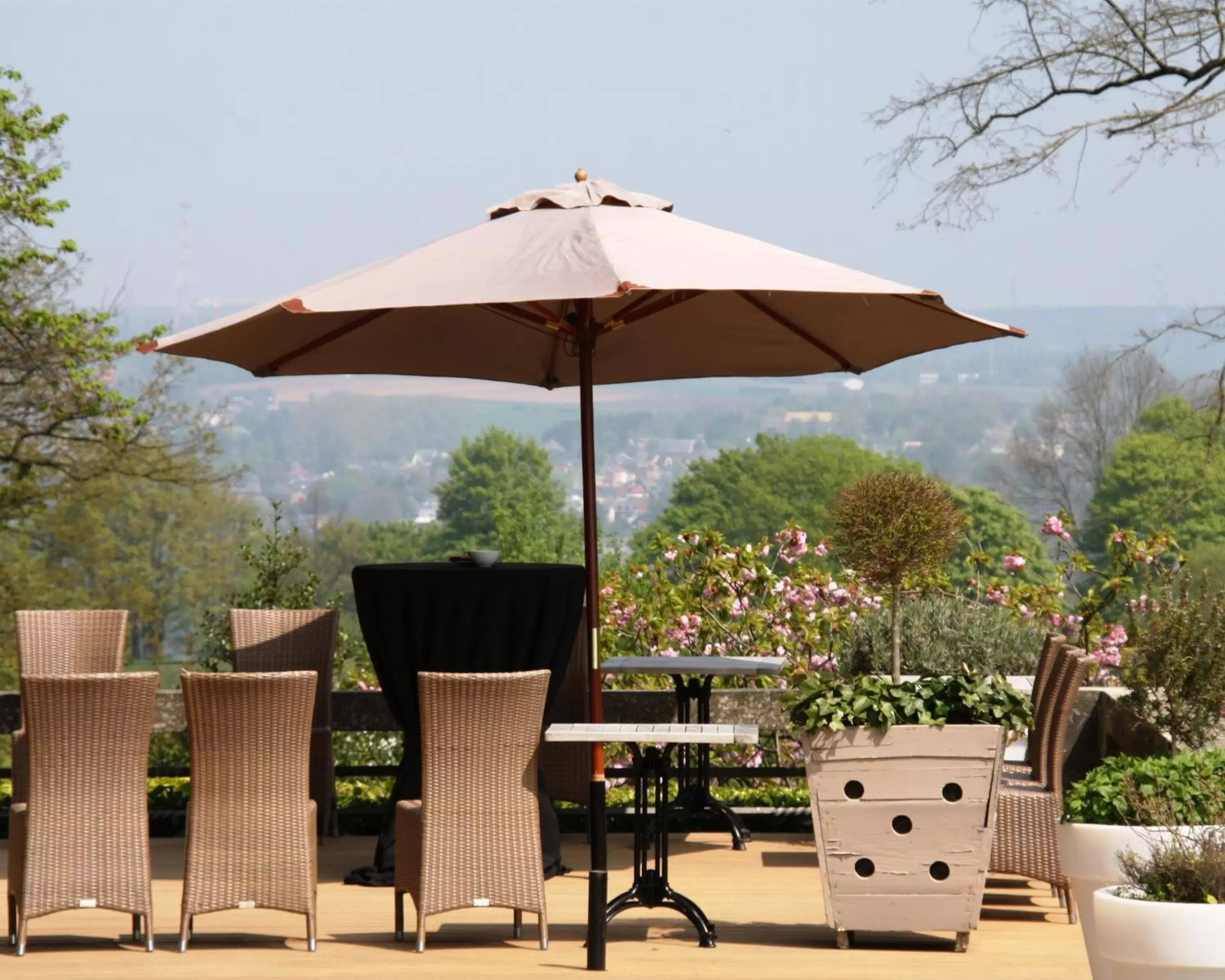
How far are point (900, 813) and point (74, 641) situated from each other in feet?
12.4

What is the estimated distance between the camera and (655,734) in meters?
4.27

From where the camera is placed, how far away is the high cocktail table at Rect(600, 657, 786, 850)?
20.3ft

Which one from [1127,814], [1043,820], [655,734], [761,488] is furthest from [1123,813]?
[761,488]

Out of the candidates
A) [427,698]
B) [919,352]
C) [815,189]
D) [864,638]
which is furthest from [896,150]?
[815,189]

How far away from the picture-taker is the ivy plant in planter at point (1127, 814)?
11.2ft

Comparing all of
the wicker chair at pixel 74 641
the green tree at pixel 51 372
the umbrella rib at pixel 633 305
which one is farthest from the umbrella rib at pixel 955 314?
the green tree at pixel 51 372

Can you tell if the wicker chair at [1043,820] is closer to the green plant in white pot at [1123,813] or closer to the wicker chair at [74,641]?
the green plant in white pot at [1123,813]

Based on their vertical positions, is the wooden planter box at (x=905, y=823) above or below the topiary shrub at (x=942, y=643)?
below

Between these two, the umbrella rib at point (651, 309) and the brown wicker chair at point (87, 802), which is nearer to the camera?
the brown wicker chair at point (87, 802)

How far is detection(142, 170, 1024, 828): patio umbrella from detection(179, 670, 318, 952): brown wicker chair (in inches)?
34.5

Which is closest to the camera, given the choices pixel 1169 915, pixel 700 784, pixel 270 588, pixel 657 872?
pixel 1169 915

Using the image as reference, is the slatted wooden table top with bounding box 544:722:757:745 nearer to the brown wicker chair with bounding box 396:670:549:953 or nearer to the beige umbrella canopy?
the brown wicker chair with bounding box 396:670:549:953

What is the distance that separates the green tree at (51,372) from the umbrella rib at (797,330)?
39.1ft

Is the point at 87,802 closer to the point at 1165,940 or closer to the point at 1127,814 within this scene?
the point at 1127,814
